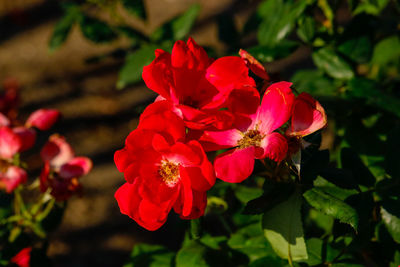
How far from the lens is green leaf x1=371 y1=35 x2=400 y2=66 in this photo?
1.30 m

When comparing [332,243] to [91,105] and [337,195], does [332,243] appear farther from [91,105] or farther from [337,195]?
[91,105]

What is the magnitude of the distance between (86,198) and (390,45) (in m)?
1.92

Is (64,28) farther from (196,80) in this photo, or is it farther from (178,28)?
(196,80)

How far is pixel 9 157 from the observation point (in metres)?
1.00

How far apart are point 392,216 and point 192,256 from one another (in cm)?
45

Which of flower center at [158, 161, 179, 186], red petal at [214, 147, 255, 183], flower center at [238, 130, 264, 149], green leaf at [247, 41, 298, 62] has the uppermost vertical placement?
red petal at [214, 147, 255, 183]

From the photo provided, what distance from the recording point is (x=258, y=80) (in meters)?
0.76

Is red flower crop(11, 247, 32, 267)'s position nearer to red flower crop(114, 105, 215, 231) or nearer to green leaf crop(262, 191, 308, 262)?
red flower crop(114, 105, 215, 231)

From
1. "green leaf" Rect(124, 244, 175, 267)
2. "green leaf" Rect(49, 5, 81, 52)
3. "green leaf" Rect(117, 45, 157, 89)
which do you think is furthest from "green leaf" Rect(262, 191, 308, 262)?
"green leaf" Rect(49, 5, 81, 52)

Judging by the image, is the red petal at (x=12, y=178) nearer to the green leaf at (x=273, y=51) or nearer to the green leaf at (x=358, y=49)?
the green leaf at (x=273, y=51)

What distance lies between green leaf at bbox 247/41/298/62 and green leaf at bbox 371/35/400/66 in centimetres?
45

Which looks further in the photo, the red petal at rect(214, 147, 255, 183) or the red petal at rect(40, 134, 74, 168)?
the red petal at rect(40, 134, 74, 168)

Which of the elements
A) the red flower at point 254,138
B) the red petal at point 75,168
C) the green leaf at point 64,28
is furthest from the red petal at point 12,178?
the red flower at point 254,138

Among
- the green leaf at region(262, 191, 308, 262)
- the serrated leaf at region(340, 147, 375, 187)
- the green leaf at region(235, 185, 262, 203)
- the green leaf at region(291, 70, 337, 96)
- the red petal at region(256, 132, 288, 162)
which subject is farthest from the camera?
the green leaf at region(291, 70, 337, 96)
